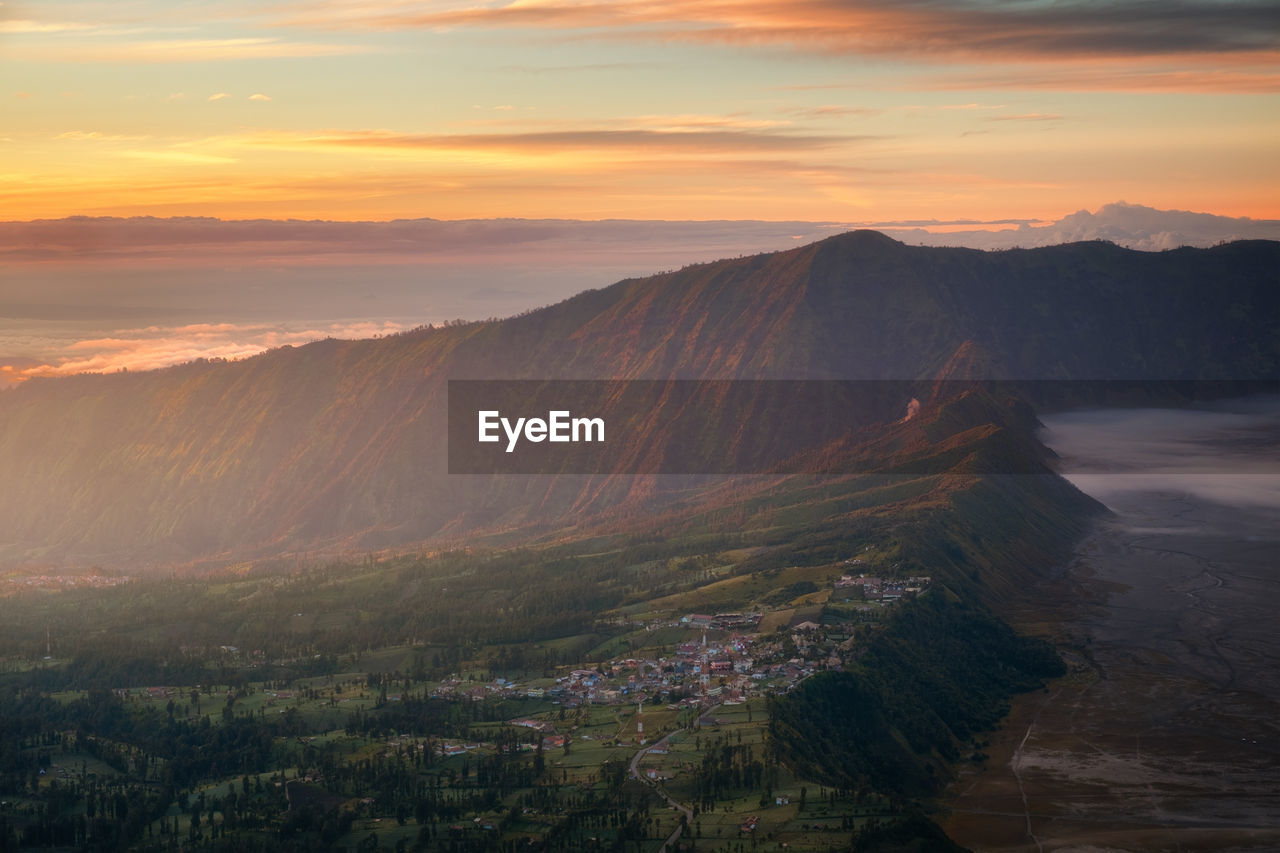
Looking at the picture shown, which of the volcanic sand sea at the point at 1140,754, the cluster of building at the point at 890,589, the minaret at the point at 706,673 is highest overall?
the cluster of building at the point at 890,589

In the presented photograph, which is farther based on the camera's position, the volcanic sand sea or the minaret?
the minaret

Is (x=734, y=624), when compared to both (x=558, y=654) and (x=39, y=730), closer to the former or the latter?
(x=558, y=654)

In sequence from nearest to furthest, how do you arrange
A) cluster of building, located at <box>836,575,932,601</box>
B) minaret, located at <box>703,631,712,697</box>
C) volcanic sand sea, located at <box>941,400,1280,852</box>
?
volcanic sand sea, located at <box>941,400,1280,852</box>
minaret, located at <box>703,631,712,697</box>
cluster of building, located at <box>836,575,932,601</box>

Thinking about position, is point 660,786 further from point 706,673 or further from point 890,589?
point 890,589

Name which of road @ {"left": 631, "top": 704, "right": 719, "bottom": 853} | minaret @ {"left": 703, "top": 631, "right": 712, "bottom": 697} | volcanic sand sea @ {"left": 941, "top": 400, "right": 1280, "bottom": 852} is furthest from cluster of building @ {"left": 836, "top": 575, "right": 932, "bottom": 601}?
road @ {"left": 631, "top": 704, "right": 719, "bottom": 853}

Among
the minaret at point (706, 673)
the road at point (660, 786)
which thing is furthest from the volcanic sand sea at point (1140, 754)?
the minaret at point (706, 673)

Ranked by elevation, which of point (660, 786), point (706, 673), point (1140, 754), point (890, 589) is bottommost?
point (1140, 754)

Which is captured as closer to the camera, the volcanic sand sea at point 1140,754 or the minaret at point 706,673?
the volcanic sand sea at point 1140,754

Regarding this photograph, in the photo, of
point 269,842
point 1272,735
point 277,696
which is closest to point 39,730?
point 277,696

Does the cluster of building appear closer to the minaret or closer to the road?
the minaret

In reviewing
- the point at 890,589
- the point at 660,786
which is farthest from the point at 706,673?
the point at 890,589

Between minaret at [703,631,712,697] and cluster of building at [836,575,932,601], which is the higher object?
cluster of building at [836,575,932,601]

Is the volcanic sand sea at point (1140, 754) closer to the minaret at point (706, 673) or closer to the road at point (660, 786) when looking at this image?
the road at point (660, 786)

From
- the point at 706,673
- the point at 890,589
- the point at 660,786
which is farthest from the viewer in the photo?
the point at 890,589
